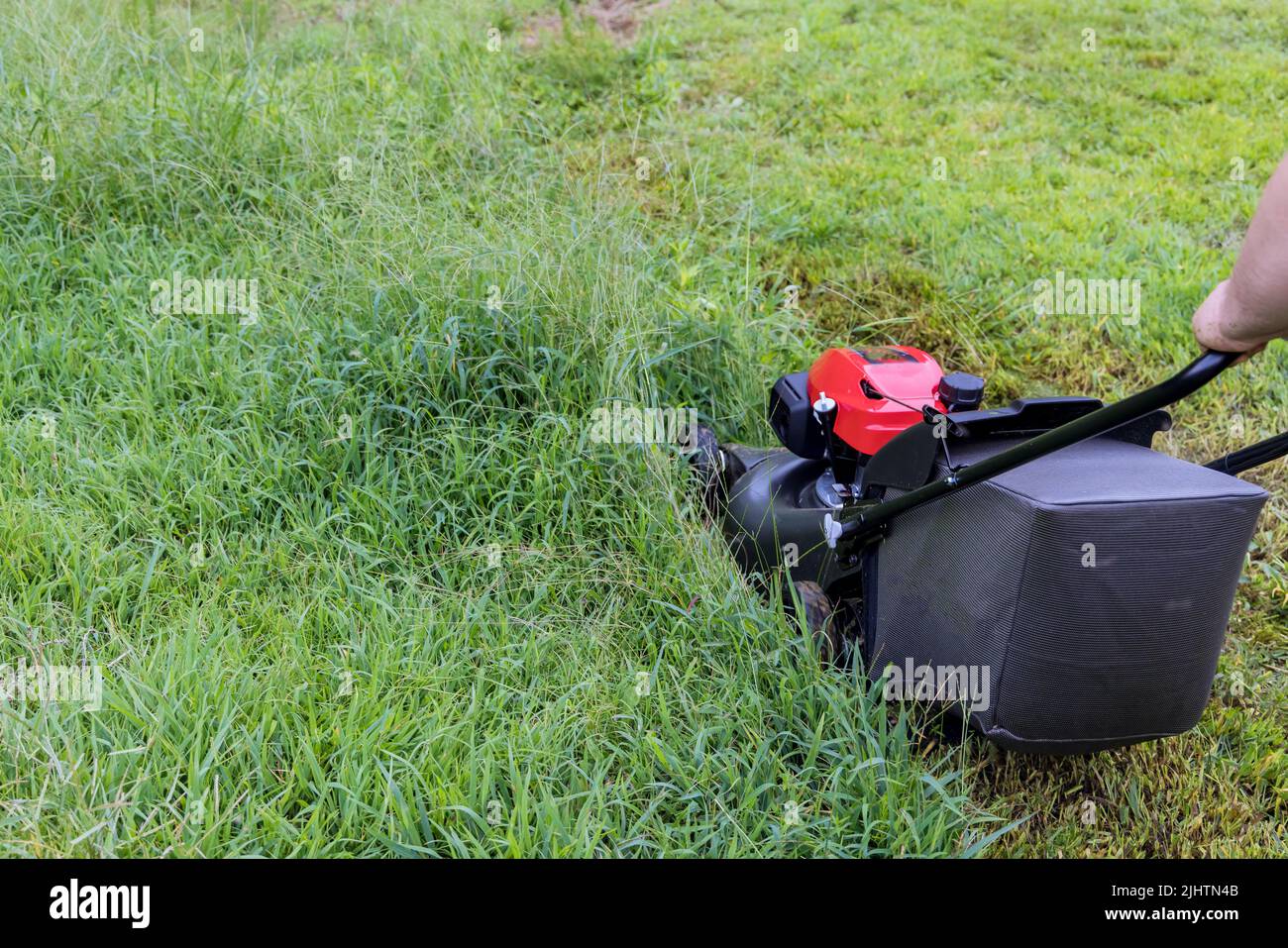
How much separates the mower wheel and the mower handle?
200 millimetres

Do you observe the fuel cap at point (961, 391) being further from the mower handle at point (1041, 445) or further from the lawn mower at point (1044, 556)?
the mower handle at point (1041, 445)

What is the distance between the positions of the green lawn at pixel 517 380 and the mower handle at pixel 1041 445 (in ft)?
1.04

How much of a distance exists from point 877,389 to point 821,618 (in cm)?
55

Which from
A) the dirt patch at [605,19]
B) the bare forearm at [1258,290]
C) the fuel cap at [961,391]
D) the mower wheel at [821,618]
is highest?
the dirt patch at [605,19]

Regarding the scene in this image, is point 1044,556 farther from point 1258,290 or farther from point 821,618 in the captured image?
point 821,618

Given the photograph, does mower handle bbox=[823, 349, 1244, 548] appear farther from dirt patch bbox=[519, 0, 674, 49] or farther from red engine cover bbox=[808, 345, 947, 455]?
dirt patch bbox=[519, 0, 674, 49]

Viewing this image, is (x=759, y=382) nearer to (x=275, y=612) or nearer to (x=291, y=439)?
(x=291, y=439)

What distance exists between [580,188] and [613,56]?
1.94 meters

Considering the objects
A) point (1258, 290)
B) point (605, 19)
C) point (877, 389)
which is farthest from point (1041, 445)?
point (605, 19)

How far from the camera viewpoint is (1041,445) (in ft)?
5.65

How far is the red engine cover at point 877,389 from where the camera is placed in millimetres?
2402

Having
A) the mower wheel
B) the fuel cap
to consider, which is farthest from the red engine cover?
the mower wheel

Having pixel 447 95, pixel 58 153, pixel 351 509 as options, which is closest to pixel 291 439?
pixel 351 509

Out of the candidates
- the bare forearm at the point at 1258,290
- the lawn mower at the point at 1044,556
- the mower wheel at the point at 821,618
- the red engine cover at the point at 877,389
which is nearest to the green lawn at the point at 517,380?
the mower wheel at the point at 821,618
